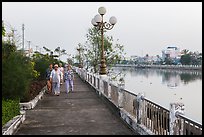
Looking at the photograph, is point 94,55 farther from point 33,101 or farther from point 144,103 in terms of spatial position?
point 144,103

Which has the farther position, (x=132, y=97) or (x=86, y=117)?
(x=86, y=117)

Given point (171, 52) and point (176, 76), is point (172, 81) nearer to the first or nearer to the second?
point (176, 76)

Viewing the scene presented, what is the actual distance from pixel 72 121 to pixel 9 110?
190 cm

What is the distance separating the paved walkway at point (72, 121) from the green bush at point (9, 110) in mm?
410

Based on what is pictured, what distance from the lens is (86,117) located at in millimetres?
10258

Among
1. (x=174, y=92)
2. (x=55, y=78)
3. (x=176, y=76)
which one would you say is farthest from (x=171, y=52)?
(x=55, y=78)

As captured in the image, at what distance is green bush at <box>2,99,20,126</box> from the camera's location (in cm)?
820

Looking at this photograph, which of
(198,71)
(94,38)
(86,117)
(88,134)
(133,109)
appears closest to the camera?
(88,134)

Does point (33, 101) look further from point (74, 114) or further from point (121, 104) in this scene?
point (121, 104)

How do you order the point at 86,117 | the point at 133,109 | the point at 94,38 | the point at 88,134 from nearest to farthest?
1. the point at 88,134
2. the point at 133,109
3. the point at 86,117
4. the point at 94,38

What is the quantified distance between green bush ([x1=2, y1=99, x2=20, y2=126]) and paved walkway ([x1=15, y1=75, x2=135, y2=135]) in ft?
1.35

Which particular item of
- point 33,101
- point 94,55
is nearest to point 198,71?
point 94,55

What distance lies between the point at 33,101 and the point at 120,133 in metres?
5.63

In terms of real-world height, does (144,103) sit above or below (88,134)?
above
